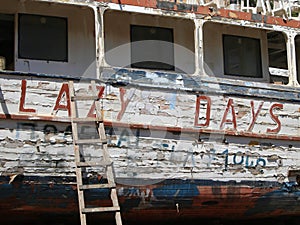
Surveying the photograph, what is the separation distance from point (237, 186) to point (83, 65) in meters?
2.92

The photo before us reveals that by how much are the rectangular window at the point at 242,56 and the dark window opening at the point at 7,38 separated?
3452 mm

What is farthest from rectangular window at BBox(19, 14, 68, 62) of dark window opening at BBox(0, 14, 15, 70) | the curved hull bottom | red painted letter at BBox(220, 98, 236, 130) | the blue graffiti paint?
red painted letter at BBox(220, 98, 236, 130)

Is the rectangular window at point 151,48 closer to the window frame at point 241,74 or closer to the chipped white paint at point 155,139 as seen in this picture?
the chipped white paint at point 155,139

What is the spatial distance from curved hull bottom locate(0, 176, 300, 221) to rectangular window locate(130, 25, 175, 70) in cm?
189

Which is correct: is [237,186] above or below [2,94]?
below

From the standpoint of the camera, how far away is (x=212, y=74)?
9.59 m

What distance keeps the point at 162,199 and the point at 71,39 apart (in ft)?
8.87

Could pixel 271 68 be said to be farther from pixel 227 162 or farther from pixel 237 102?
pixel 227 162

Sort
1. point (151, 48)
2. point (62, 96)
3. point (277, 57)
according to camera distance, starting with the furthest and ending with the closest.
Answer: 1. point (277, 57)
2. point (151, 48)
3. point (62, 96)

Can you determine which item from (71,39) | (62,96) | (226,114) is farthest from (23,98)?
(226,114)

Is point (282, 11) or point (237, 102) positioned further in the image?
point (282, 11)

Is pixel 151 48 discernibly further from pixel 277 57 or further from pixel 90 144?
pixel 277 57

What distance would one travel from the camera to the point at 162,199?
328 inches

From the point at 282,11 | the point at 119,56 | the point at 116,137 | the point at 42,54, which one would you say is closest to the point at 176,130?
the point at 116,137
